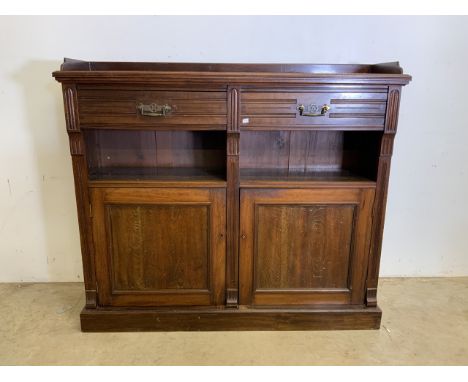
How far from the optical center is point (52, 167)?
81.3 inches

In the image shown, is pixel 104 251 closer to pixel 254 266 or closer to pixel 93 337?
pixel 93 337

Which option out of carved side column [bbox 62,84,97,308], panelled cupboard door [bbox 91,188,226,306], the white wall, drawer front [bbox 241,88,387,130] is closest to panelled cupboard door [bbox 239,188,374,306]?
panelled cupboard door [bbox 91,188,226,306]

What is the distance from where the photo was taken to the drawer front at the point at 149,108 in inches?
59.7

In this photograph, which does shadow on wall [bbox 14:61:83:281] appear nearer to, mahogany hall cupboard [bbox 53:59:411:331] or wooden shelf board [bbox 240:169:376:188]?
mahogany hall cupboard [bbox 53:59:411:331]

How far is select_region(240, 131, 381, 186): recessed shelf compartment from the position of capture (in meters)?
1.84

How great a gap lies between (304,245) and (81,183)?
108 centimetres

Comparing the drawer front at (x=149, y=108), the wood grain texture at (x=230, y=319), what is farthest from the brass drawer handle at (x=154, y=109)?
the wood grain texture at (x=230, y=319)

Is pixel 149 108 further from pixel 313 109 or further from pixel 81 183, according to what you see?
pixel 313 109

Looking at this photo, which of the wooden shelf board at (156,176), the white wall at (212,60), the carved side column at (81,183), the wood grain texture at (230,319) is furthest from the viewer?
the white wall at (212,60)

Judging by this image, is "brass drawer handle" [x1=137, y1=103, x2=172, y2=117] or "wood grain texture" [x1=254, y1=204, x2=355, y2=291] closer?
"brass drawer handle" [x1=137, y1=103, x2=172, y2=117]

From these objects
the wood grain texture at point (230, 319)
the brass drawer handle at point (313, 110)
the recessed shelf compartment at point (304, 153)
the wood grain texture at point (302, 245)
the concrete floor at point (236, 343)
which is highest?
the brass drawer handle at point (313, 110)

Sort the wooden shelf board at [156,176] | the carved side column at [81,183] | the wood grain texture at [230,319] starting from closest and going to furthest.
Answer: the carved side column at [81,183] → the wooden shelf board at [156,176] → the wood grain texture at [230,319]

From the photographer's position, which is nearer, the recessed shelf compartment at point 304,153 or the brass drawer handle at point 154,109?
the brass drawer handle at point 154,109

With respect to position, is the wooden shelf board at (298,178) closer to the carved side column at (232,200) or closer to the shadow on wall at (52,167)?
the carved side column at (232,200)
